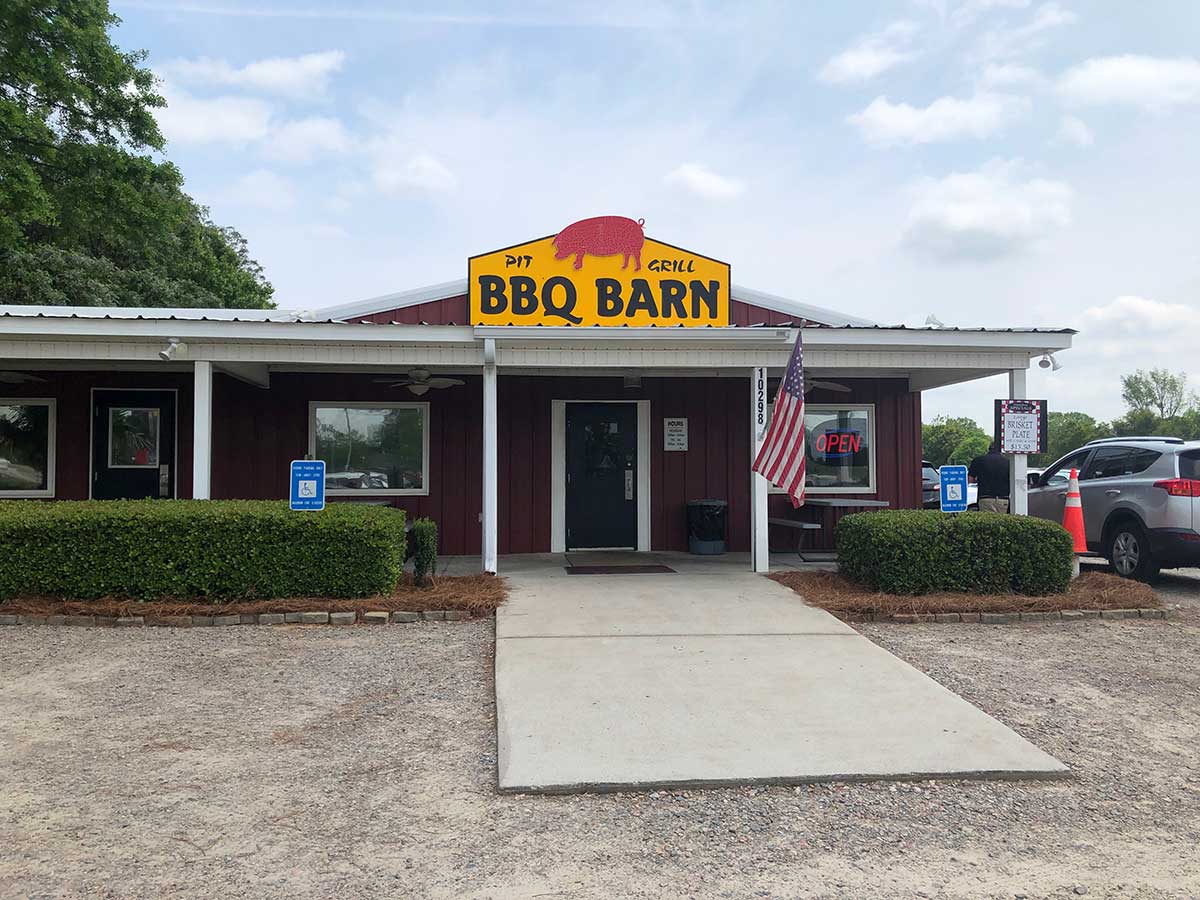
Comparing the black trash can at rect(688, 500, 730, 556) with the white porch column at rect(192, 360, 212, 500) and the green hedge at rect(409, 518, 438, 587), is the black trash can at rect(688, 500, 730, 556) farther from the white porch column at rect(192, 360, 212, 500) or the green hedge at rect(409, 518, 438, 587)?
the white porch column at rect(192, 360, 212, 500)

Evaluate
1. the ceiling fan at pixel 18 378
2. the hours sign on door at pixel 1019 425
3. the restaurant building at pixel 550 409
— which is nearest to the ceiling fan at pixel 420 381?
the restaurant building at pixel 550 409

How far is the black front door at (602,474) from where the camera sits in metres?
11.1

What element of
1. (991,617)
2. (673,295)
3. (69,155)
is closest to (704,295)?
(673,295)

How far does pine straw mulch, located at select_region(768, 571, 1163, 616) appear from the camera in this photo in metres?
7.26

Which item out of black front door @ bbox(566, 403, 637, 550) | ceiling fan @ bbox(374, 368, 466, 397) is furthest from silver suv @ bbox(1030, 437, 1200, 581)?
ceiling fan @ bbox(374, 368, 466, 397)

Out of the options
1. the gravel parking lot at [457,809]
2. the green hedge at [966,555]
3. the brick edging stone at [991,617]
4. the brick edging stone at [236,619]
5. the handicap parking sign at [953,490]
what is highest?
the handicap parking sign at [953,490]

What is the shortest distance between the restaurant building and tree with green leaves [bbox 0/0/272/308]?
8.40 m

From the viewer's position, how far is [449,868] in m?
3.05

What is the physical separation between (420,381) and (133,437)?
3.86 meters

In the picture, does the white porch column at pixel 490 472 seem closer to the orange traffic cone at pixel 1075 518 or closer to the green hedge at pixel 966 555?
the green hedge at pixel 966 555

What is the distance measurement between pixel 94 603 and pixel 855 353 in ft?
25.3

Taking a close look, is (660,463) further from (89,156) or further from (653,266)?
(89,156)

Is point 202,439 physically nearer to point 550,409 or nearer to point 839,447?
point 550,409

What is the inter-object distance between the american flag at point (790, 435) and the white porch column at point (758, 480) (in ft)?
2.57
